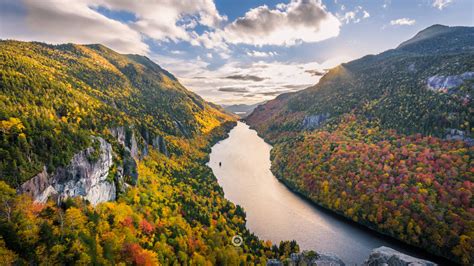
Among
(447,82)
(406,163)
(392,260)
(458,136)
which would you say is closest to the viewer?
(392,260)

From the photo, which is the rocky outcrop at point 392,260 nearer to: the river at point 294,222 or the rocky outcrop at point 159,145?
the river at point 294,222

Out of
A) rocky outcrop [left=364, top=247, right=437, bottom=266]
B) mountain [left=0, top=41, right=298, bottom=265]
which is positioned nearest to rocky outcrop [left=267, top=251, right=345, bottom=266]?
mountain [left=0, top=41, right=298, bottom=265]

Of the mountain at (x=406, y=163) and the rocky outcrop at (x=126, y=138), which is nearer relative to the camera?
the mountain at (x=406, y=163)

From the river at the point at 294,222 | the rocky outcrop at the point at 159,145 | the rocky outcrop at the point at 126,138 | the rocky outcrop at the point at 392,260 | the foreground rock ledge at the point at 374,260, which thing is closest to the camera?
the rocky outcrop at the point at 392,260

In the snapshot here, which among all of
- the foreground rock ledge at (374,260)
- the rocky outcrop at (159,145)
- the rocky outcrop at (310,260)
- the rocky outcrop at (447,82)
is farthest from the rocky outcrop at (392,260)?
the rocky outcrop at (447,82)

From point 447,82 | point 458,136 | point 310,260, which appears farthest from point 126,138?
point 447,82

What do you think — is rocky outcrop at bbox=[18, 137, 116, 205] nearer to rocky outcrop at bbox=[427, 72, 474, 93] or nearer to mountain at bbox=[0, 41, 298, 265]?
mountain at bbox=[0, 41, 298, 265]

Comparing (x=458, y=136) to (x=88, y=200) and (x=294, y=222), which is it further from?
(x=88, y=200)
